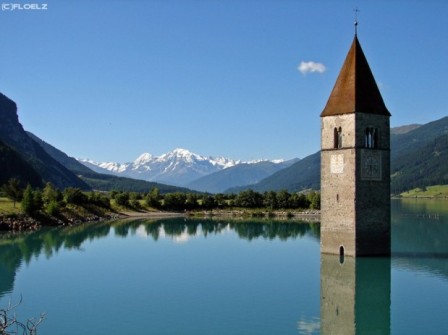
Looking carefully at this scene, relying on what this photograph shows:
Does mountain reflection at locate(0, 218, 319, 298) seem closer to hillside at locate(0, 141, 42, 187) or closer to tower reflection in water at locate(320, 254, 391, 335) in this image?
tower reflection in water at locate(320, 254, 391, 335)

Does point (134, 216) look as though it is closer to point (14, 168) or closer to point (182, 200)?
point (182, 200)

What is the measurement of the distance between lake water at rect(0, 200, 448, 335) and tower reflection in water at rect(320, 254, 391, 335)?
0.20 ft

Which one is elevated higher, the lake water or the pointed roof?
the pointed roof

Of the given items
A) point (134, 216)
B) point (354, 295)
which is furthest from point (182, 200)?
point (354, 295)

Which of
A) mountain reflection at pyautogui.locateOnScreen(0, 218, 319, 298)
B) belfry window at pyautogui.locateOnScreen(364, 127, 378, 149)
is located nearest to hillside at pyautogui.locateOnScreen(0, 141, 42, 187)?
mountain reflection at pyautogui.locateOnScreen(0, 218, 319, 298)

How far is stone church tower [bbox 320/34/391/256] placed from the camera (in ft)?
134

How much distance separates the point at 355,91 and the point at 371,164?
5586mm

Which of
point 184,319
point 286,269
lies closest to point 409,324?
point 184,319

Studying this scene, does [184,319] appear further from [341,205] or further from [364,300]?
[341,205]

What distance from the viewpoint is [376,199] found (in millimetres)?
41562

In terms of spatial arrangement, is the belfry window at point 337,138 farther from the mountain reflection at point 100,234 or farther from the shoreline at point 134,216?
the shoreline at point 134,216

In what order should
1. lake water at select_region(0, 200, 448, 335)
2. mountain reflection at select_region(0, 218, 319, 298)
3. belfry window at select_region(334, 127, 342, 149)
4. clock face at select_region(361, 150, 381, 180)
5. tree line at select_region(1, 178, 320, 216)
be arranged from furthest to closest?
tree line at select_region(1, 178, 320, 216) < mountain reflection at select_region(0, 218, 319, 298) < belfry window at select_region(334, 127, 342, 149) < clock face at select_region(361, 150, 381, 180) < lake water at select_region(0, 200, 448, 335)

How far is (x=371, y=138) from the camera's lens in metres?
42.3

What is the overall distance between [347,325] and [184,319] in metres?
7.12
